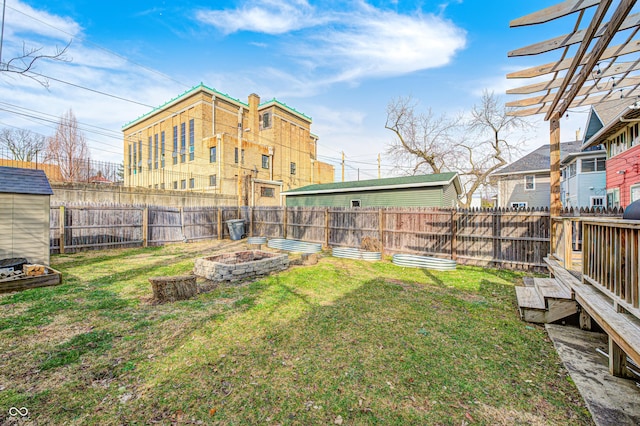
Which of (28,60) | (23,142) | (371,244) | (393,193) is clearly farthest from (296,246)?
(23,142)

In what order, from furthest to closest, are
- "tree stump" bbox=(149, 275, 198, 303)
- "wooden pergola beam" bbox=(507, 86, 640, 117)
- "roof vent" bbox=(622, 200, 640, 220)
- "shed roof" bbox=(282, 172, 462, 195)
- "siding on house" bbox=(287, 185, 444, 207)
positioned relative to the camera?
"siding on house" bbox=(287, 185, 444, 207) < "shed roof" bbox=(282, 172, 462, 195) < "wooden pergola beam" bbox=(507, 86, 640, 117) < "tree stump" bbox=(149, 275, 198, 303) < "roof vent" bbox=(622, 200, 640, 220)

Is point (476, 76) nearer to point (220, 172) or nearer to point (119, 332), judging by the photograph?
point (119, 332)

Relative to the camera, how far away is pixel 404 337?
3490 millimetres

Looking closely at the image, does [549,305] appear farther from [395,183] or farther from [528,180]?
[528,180]

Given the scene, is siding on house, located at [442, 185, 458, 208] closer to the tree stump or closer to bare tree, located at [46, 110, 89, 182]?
the tree stump

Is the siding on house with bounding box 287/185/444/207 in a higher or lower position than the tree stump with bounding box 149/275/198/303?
higher

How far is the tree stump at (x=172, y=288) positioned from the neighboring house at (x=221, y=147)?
15.3m

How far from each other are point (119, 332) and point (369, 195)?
1252 centimetres

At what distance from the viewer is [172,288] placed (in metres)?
4.82

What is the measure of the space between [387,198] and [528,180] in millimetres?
14573

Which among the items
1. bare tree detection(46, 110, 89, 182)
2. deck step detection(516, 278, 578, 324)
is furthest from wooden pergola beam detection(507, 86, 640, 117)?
bare tree detection(46, 110, 89, 182)

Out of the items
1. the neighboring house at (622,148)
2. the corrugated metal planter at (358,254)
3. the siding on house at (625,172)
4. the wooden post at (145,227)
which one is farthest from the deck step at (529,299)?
the wooden post at (145,227)

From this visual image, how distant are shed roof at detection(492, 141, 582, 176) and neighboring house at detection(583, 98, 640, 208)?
758 cm

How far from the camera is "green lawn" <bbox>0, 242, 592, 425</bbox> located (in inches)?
85.7
